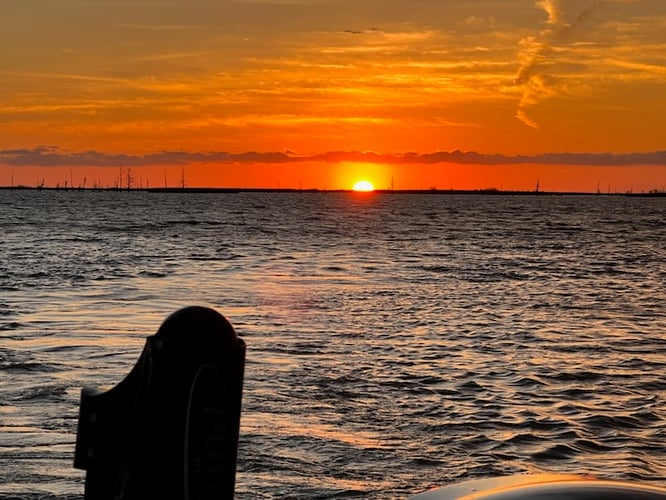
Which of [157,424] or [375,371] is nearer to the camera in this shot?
[157,424]

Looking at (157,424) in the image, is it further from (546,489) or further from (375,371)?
(375,371)

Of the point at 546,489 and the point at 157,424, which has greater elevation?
the point at 157,424

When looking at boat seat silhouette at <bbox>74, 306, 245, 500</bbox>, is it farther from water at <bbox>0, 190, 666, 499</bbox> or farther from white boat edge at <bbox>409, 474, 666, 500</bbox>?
water at <bbox>0, 190, 666, 499</bbox>

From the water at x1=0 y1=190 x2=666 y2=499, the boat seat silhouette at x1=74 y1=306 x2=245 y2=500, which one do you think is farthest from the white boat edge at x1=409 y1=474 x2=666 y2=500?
the water at x1=0 y1=190 x2=666 y2=499

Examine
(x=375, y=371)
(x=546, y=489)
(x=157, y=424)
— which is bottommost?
(x=375, y=371)

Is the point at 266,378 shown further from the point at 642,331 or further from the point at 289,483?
the point at 642,331

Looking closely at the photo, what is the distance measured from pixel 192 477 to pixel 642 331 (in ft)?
66.4

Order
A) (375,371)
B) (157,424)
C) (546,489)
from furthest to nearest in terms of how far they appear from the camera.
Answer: (375,371) < (546,489) < (157,424)

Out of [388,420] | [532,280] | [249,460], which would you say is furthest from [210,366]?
[532,280]

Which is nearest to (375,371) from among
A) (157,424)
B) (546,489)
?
(546,489)

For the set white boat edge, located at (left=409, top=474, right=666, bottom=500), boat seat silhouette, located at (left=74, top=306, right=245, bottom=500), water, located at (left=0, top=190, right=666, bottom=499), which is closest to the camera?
boat seat silhouette, located at (left=74, top=306, right=245, bottom=500)

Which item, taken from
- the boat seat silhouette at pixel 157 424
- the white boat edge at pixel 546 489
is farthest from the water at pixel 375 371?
the boat seat silhouette at pixel 157 424

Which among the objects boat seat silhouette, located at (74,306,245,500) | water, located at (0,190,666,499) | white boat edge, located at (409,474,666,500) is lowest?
water, located at (0,190,666,499)

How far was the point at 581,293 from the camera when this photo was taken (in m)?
Result: 32.9
